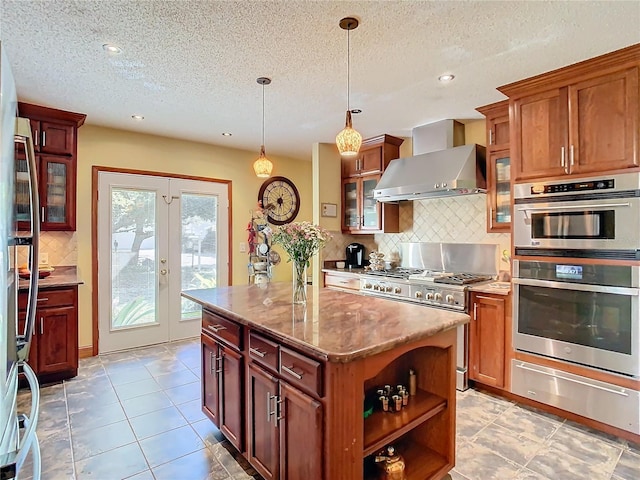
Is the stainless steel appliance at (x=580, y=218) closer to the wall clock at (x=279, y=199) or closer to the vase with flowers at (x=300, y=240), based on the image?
the vase with flowers at (x=300, y=240)

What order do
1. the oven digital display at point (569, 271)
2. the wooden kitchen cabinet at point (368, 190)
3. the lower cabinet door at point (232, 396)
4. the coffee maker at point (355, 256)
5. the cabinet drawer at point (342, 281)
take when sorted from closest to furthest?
1. the lower cabinet door at point (232, 396)
2. the oven digital display at point (569, 271)
3. the cabinet drawer at point (342, 281)
4. the wooden kitchen cabinet at point (368, 190)
5. the coffee maker at point (355, 256)

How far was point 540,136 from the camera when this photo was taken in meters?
2.77

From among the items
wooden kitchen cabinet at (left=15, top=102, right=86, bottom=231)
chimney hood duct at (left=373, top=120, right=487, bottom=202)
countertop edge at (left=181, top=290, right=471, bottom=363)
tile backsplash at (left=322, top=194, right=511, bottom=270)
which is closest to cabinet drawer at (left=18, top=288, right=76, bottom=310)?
wooden kitchen cabinet at (left=15, top=102, right=86, bottom=231)

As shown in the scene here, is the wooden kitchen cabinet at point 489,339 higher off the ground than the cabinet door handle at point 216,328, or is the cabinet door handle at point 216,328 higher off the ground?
the cabinet door handle at point 216,328

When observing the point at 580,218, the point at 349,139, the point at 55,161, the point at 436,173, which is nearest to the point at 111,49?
the point at 349,139

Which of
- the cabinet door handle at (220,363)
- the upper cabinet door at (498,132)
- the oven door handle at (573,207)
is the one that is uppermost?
the upper cabinet door at (498,132)

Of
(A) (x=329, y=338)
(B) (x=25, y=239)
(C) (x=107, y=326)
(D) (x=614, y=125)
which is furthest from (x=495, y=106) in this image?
(C) (x=107, y=326)

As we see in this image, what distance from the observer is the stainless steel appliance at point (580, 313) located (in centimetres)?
234

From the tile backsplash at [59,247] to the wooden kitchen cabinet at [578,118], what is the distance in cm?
445

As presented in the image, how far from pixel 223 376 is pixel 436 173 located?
269cm

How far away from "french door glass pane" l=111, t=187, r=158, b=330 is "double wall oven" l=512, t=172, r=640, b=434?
3950 millimetres

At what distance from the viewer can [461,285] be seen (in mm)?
3195

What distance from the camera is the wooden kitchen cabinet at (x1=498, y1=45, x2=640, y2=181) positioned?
7.70 ft

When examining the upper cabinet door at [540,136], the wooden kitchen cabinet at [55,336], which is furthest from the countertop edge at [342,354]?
the wooden kitchen cabinet at [55,336]
